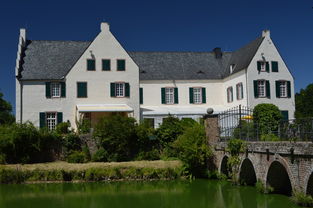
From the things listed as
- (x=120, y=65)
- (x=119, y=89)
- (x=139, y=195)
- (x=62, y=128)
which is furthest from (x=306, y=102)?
(x=139, y=195)

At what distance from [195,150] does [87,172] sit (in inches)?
271

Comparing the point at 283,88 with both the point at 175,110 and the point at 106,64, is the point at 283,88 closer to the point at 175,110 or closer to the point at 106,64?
the point at 175,110

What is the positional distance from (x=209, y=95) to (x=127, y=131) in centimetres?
1270

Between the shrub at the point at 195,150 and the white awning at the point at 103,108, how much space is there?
7975 mm

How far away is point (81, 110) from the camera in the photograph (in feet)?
102

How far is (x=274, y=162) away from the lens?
16562 mm

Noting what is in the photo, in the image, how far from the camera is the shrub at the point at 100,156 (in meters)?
27.5

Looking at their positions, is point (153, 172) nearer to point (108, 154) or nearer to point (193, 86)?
point (108, 154)

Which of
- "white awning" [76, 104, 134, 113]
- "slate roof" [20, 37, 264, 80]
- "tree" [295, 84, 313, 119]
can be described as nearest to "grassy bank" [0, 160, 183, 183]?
"white awning" [76, 104, 134, 113]

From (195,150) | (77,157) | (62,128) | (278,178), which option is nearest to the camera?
(278,178)

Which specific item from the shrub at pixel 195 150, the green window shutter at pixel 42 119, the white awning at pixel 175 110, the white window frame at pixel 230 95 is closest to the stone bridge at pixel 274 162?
the shrub at pixel 195 150

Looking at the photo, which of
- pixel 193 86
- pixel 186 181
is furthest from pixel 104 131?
pixel 193 86

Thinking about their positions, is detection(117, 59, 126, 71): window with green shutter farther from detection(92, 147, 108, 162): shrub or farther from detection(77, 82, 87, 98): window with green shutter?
detection(92, 147, 108, 162): shrub

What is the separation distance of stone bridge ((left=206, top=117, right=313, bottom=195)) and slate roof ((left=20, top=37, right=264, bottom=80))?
13530 mm
